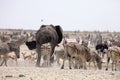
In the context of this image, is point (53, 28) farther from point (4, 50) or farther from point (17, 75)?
point (17, 75)

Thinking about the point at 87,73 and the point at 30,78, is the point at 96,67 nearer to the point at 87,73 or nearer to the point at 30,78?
the point at 87,73

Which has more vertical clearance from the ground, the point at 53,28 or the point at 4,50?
the point at 53,28

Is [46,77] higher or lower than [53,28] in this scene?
lower

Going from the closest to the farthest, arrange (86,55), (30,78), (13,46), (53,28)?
(30,78)
(86,55)
(53,28)
(13,46)

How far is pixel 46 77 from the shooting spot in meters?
14.1

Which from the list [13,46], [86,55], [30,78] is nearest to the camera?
[30,78]

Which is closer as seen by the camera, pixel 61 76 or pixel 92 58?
pixel 61 76

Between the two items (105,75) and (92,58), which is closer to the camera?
(105,75)

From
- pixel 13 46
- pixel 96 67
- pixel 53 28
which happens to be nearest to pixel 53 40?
pixel 53 28

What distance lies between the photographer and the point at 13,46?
26.7 metres

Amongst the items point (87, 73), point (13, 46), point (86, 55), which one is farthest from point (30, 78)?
point (13, 46)

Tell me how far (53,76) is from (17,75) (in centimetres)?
161

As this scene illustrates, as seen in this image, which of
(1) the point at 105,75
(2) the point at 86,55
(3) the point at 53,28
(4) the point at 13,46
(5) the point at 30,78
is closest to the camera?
(5) the point at 30,78

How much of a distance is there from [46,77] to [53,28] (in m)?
8.72
